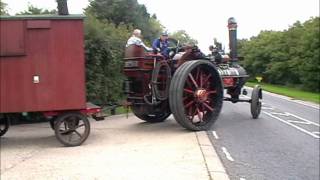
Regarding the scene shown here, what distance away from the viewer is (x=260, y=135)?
46.1ft

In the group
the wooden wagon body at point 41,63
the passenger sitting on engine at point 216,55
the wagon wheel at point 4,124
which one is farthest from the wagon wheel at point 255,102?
the wagon wheel at point 4,124

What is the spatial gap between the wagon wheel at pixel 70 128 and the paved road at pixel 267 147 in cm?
270

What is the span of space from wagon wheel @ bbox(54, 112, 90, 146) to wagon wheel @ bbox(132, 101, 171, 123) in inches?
85.9

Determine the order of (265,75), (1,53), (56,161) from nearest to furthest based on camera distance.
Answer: (56,161)
(1,53)
(265,75)

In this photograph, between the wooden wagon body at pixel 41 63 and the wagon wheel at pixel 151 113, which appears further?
the wagon wheel at pixel 151 113

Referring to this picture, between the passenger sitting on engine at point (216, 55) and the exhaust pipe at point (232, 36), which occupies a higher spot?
the exhaust pipe at point (232, 36)

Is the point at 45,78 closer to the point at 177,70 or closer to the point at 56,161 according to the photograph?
the point at 56,161

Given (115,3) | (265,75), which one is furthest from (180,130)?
(265,75)

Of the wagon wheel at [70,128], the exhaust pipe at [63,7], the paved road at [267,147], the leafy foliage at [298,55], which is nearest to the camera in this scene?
the paved road at [267,147]

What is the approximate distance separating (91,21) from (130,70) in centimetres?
422

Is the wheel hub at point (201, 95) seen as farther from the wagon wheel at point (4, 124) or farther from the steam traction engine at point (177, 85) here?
the wagon wheel at point (4, 124)

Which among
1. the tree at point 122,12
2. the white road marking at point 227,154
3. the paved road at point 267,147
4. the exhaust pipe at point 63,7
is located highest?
the tree at point 122,12

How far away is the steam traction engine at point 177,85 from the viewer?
44.6 ft

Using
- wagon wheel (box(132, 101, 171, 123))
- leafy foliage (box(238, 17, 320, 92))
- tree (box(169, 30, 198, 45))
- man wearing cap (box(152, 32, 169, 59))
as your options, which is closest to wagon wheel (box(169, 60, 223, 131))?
wagon wheel (box(132, 101, 171, 123))
